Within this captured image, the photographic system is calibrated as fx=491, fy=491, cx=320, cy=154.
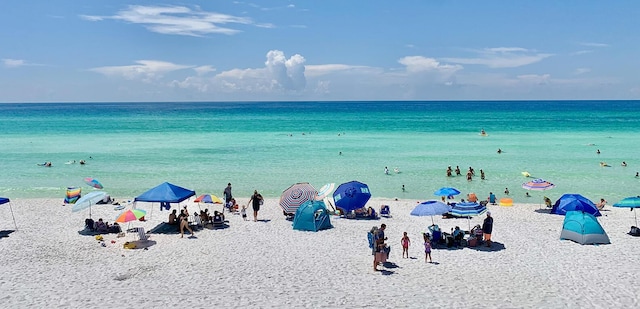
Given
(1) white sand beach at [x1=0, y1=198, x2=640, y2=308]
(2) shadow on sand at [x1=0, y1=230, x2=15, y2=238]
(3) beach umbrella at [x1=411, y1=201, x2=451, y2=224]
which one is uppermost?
(3) beach umbrella at [x1=411, y1=201, x2=451, y2=224]

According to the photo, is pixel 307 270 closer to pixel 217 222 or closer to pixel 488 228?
pixel 217 222

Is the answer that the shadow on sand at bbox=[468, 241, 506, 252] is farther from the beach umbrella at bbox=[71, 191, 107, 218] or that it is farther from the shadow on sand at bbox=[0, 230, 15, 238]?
the shadow on sand at bbox=[0, 230, 15, 238]

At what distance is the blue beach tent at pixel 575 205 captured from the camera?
766 inches

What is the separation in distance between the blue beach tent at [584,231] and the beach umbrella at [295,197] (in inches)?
383

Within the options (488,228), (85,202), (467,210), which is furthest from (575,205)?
(85,202)

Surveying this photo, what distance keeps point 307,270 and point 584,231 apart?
961 cm

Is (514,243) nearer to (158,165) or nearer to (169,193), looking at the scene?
(169,193)

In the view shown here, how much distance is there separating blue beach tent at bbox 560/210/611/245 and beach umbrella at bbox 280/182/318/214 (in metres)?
9.72

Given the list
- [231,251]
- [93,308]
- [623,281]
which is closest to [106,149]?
[231,251]

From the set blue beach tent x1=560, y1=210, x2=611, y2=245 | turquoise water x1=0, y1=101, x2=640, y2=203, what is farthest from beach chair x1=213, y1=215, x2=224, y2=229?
blue beach tent x1=560, y1=210, x2=611, y2=245

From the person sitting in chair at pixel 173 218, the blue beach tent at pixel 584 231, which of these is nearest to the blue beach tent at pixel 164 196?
the person sitting in chair at pixel 173 218

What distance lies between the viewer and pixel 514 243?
1706 centimetres

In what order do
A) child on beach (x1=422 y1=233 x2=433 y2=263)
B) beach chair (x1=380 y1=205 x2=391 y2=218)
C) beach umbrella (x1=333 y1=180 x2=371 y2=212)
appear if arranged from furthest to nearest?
beach chair (x1=380 y1=205 x2=391 y2=218)
beach umbrella (x1=333 y1=180 x2=371 y2=212)
child on beach (x1=422 y1=233 x2=433 y2=263)

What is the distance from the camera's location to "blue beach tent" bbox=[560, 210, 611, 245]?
16.6 m
